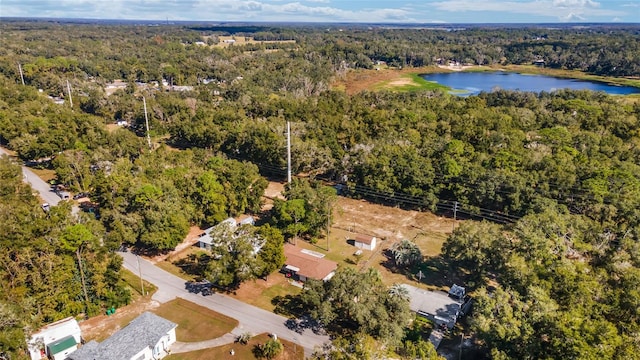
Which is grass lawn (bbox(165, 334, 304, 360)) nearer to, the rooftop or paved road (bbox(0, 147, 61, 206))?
the rooftop

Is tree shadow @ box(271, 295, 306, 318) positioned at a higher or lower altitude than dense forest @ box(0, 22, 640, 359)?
lower

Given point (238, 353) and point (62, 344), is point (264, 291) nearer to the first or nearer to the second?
point (238, 353)

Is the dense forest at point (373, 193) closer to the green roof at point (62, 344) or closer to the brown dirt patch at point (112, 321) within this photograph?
the brown dirt patch at point (112, 321)

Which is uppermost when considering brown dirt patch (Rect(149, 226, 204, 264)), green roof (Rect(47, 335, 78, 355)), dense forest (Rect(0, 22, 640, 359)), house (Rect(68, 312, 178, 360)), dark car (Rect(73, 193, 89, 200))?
dense forest (Rect(0, 22, 640, 359))

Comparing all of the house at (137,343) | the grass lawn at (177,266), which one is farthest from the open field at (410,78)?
the house at (137,343)

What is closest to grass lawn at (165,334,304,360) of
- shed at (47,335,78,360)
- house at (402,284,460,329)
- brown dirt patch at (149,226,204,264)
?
shed at (47,335,78,360)

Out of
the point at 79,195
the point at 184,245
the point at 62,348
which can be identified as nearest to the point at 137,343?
the point at 62,348

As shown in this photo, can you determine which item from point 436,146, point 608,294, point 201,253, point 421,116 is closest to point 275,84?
point 421,116
